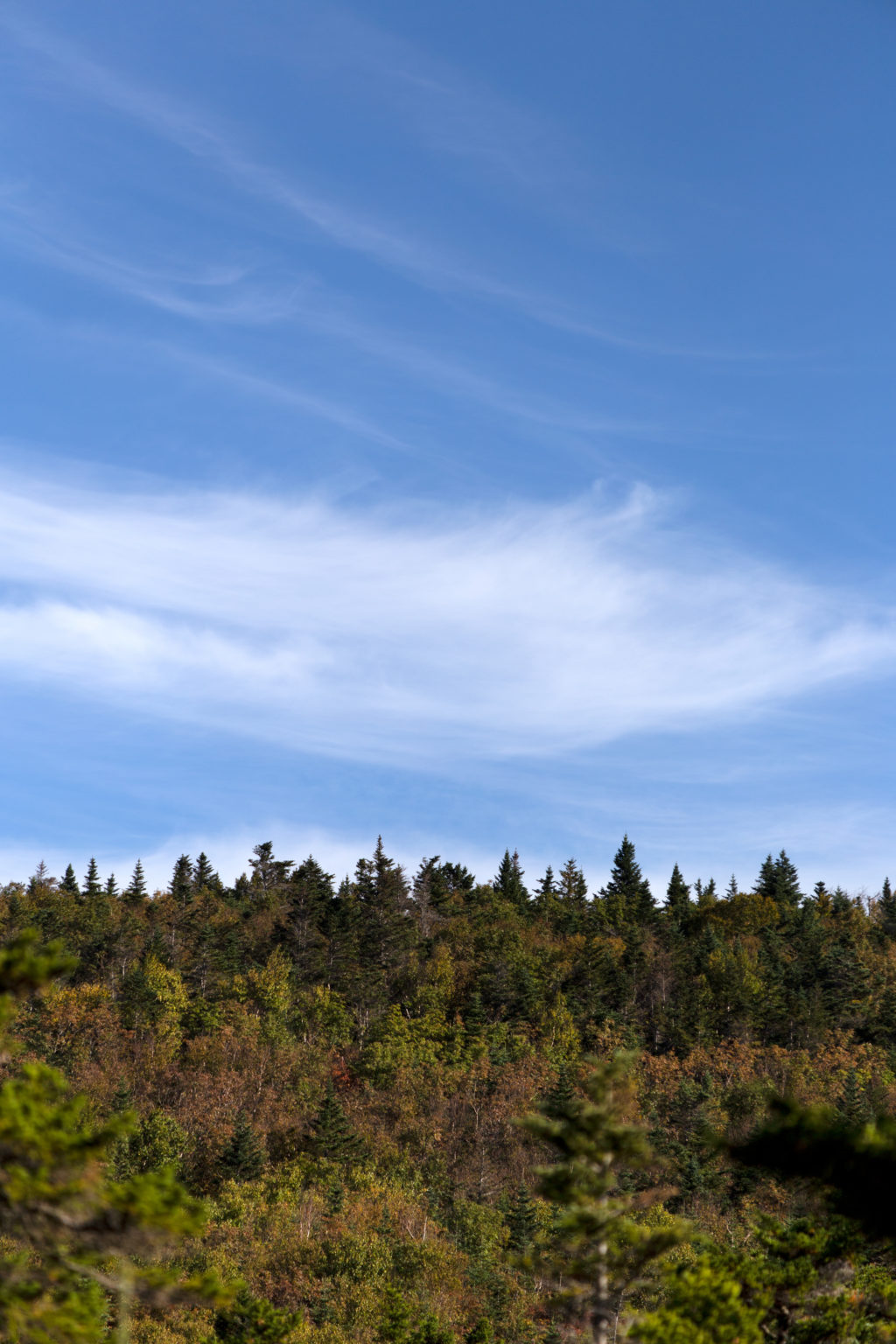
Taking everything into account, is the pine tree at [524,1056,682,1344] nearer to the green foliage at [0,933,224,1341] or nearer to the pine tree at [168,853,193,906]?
the green foliage at [0,933,224,1341]

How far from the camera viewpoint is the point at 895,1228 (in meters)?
10.5

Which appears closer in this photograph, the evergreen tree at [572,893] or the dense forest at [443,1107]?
the dense forest at [443,1107]

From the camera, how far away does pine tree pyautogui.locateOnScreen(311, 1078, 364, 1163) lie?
70.7m

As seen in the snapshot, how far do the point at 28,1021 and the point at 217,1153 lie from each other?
2385 cm

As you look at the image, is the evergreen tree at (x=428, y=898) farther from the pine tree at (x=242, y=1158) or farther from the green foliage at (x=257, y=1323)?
the green foliage at (x=257, y=1323)

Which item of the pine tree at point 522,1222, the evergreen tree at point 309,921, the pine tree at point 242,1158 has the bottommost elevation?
the pine tree at point 522,1222

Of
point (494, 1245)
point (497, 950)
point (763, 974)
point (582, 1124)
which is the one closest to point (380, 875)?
point (497, 950)

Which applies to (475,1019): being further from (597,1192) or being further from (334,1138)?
(597,1192)

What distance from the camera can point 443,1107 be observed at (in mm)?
82062

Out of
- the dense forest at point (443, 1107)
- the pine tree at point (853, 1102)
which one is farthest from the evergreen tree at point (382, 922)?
the pine tree at point (853, 1102)

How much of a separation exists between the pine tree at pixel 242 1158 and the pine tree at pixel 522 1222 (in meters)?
16.2

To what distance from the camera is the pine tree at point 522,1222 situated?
203 feet

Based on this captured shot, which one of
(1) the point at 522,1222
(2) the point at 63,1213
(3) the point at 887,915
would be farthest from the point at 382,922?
(2) the point at 63,1213

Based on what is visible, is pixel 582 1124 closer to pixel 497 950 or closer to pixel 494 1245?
pixel 494 1245
